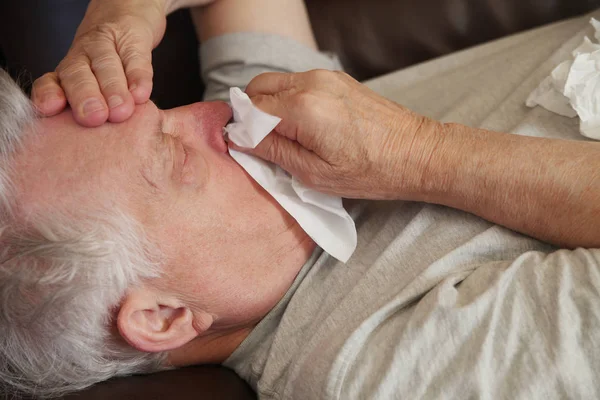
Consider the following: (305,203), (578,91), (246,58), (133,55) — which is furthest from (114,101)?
(578,91)

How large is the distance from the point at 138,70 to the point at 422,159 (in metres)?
0.49

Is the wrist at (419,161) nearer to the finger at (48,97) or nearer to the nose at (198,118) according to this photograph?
the nose at (198,118)

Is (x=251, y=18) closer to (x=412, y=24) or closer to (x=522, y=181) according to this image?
(x=412, y=24)

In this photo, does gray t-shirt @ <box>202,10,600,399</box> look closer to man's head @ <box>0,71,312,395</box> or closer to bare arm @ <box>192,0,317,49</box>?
man's head @ <box>0,71,312,395</box>

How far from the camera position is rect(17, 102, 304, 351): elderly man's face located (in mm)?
848

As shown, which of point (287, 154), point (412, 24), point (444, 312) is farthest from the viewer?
point (412, 24)

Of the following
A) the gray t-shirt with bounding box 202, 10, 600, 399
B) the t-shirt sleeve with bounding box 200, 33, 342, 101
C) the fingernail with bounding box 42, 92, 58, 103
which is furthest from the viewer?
the t-shirt sleeve with bounding box 200, 33, 342, 101

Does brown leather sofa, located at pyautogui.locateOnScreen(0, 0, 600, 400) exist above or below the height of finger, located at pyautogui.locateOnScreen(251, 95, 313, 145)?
below

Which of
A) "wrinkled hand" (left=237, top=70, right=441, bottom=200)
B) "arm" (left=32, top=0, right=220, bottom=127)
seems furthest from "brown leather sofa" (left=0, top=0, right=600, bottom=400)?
"wrinkled hand" (left=237, top=70, right=441, bottom=200)

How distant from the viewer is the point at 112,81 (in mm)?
893

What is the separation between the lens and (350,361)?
2.84ft

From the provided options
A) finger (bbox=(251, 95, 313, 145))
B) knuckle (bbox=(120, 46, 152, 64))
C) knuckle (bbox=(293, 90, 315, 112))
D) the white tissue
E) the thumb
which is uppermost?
knuckle (bbox=(120, 46, 152, 64))

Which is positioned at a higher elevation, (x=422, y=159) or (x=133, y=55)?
(x=133, y=55)

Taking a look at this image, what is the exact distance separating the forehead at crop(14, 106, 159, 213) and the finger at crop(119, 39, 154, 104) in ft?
0.19
